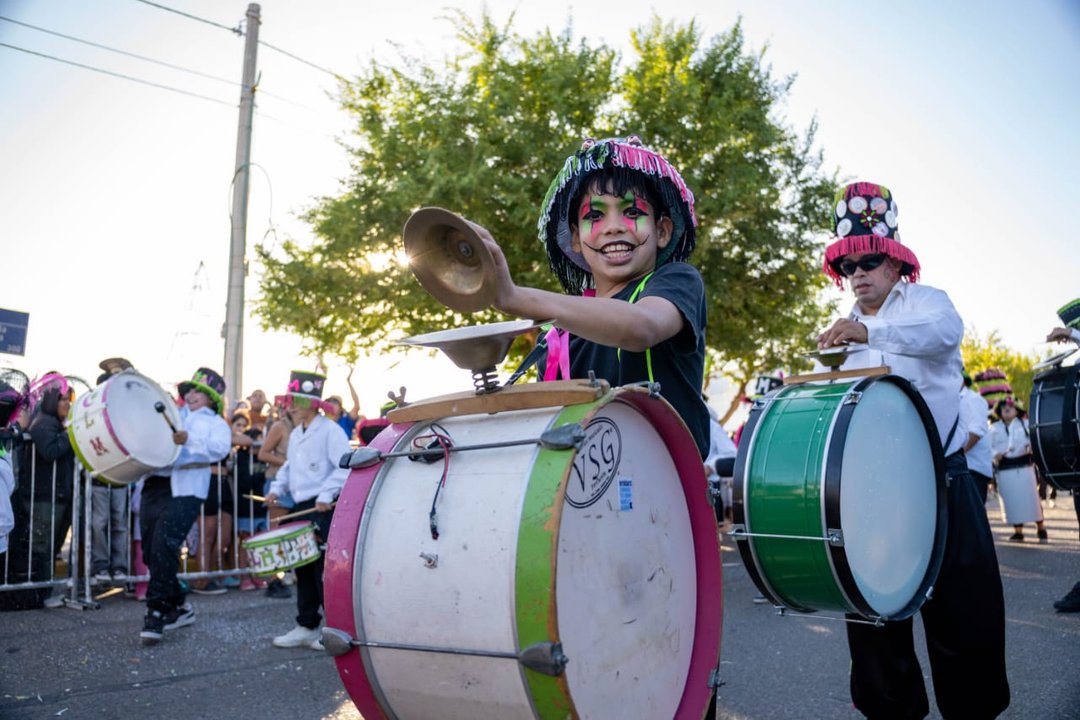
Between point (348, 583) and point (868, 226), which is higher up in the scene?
point (868, 226)

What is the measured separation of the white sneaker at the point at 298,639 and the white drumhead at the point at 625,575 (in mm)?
4739

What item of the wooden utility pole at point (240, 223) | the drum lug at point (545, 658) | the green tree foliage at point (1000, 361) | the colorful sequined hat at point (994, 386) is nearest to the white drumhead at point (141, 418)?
the drum lug at point (545, 658)

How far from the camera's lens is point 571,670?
1.81 metres

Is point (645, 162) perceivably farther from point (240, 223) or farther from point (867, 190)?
point (240, 223)

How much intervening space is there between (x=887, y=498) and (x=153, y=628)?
5535 millimetres

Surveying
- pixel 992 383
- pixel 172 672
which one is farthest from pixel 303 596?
pixel 992 383

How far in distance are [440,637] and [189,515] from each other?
20.1 feet

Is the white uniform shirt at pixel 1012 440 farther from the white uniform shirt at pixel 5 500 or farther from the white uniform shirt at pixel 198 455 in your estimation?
the white uniform shirt at pixel 5 500

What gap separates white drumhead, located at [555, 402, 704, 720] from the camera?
6.12ft

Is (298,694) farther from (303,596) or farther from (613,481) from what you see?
(613,481)

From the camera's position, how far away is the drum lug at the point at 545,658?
5.48ft

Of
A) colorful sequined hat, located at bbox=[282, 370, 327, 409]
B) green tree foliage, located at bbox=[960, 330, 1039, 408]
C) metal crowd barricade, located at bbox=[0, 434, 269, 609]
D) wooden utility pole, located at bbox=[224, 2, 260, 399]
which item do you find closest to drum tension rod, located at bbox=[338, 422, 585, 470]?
colorful sequined hat, located at bbox=[282, 370, 327, 409]

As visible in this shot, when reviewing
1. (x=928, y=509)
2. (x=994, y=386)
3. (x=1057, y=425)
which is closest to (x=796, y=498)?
(x=928, y=509)

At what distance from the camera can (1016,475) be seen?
11.4 meters
